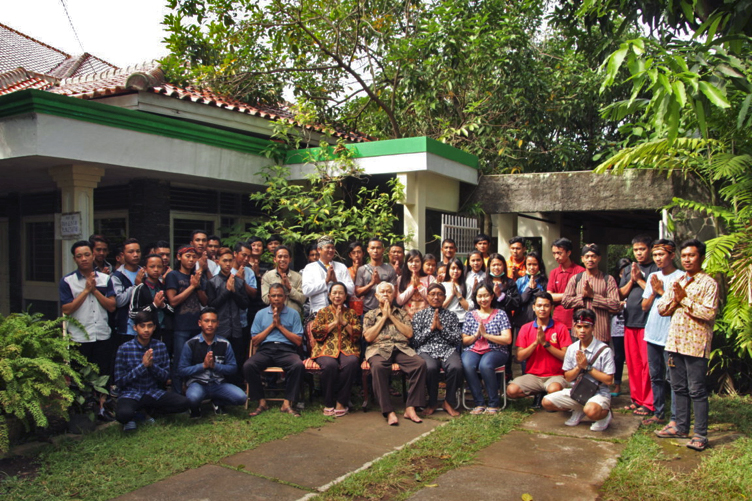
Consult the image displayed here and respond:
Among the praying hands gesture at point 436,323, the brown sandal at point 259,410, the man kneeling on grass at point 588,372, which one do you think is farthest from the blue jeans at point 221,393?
the man kneeling on grass at point 588,372

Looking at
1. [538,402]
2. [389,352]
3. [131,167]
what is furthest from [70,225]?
[538,402]

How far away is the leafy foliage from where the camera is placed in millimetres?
4461

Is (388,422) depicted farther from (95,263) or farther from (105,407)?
(95,263)

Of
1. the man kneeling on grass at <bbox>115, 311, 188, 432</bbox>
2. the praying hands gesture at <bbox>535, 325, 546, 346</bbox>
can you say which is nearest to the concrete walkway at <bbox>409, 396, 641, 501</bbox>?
the praying hands gesture at <bbox>535, 325, 546, 346</bbox>

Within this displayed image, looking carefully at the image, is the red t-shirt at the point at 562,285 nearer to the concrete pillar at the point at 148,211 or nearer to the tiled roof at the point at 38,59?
the concrete pillar at the point at 148,211

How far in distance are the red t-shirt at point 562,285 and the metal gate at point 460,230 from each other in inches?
80.5

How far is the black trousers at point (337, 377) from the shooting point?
232 inches

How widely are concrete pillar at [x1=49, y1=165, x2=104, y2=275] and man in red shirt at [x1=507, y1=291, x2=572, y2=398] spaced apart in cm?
500

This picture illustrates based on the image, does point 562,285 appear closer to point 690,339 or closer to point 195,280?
point 690,339

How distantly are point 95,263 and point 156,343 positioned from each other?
4.21 ft

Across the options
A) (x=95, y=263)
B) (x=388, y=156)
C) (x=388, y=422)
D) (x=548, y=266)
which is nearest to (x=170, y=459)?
(x=388, y=422)

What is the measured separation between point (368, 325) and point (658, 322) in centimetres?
272

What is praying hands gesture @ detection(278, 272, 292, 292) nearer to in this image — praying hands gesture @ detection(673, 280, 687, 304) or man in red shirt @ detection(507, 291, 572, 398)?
man in red shirt @ detection(507, 291, 572, 398)

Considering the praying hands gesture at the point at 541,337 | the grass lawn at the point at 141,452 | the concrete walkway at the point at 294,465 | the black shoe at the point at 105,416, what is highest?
the praying hands gesture at the point at 541,337
